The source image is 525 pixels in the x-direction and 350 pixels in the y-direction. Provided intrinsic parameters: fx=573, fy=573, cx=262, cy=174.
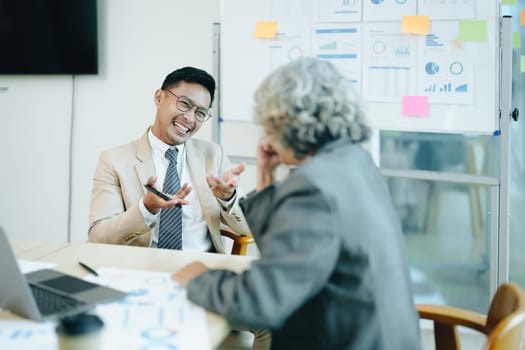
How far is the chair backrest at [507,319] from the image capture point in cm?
101

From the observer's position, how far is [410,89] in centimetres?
245

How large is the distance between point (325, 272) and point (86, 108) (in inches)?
101

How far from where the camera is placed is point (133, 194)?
2.01 metres

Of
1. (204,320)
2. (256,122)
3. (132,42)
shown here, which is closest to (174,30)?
(132,42)

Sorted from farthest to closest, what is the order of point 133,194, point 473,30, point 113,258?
point 473,30 < point 133,194 < point 113,258

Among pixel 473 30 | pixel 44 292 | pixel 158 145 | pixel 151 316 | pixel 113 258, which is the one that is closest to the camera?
pixel 151 316

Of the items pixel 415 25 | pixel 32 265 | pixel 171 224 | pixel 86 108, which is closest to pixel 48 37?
pixel 86 108

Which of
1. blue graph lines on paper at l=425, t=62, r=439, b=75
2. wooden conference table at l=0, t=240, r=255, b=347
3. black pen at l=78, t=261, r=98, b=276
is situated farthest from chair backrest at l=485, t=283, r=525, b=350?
blue graph lines on paper at l=425, t=62, r=439, b=75

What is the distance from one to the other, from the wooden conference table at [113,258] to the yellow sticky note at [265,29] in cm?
135

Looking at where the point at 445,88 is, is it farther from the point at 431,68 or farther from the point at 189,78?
the point at 189,78

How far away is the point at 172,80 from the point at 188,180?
0.38 m

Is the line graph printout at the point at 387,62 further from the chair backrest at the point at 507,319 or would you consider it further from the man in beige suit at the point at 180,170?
the chair backrest at the point at 507,319

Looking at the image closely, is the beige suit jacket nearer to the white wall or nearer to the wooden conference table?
the wooden conference table

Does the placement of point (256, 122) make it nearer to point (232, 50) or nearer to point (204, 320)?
point (204, 320)
